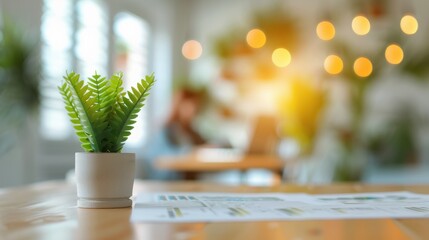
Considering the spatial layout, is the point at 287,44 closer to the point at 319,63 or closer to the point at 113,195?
the point at 319,63

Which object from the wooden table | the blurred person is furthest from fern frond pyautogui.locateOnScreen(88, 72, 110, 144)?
the blurred person

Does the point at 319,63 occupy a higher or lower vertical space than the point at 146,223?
higher

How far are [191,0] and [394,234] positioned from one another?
718cm

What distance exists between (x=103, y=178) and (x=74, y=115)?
0.11 m

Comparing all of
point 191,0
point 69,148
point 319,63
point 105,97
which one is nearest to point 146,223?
point 105,97

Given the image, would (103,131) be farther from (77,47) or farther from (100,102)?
(77,47)

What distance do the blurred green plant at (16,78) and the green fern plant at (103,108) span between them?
2.92 meters

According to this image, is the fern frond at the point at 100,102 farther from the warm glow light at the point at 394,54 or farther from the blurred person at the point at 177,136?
the warm glow light at the point at 394,54

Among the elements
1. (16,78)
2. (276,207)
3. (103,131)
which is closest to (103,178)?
(103,131)

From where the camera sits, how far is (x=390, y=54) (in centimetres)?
627

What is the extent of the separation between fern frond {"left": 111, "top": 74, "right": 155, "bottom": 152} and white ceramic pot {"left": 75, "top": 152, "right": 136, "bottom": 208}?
0.03 metres

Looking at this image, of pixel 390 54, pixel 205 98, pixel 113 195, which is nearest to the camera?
pixel 113 195

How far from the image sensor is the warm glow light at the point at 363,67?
632 cm

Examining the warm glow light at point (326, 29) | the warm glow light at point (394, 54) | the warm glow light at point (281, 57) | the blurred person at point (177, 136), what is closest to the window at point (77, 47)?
the blurred person at point (177, 136)
